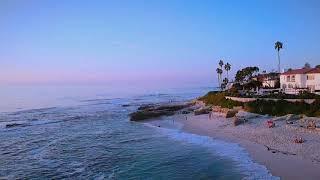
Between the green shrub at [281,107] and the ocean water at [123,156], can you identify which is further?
the green shrub at [281,107]

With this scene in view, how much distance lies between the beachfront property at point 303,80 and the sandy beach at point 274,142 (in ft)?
58.0

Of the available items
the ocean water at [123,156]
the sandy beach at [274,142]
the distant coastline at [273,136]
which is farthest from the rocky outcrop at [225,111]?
the ocean water at [123,156]

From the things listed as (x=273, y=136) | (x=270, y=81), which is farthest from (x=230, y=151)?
(x=270, y=81)

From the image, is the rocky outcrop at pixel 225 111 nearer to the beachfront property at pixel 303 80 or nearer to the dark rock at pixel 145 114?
the dark rock at pixel 145 114

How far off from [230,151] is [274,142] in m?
3.97

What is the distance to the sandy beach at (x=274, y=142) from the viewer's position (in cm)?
2362

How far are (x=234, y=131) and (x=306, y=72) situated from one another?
29257mm

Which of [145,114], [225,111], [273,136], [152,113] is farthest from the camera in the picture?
[152,113]

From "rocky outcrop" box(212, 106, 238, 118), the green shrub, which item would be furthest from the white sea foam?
the green shrub

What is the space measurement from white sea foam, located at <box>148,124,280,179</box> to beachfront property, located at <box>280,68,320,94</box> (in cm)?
2362

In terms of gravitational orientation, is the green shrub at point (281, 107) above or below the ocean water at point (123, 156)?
above

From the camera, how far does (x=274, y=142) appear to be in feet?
106

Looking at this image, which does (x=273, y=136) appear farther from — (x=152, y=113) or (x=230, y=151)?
(x=152, y=113)

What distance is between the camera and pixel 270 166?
2495 centimetres
